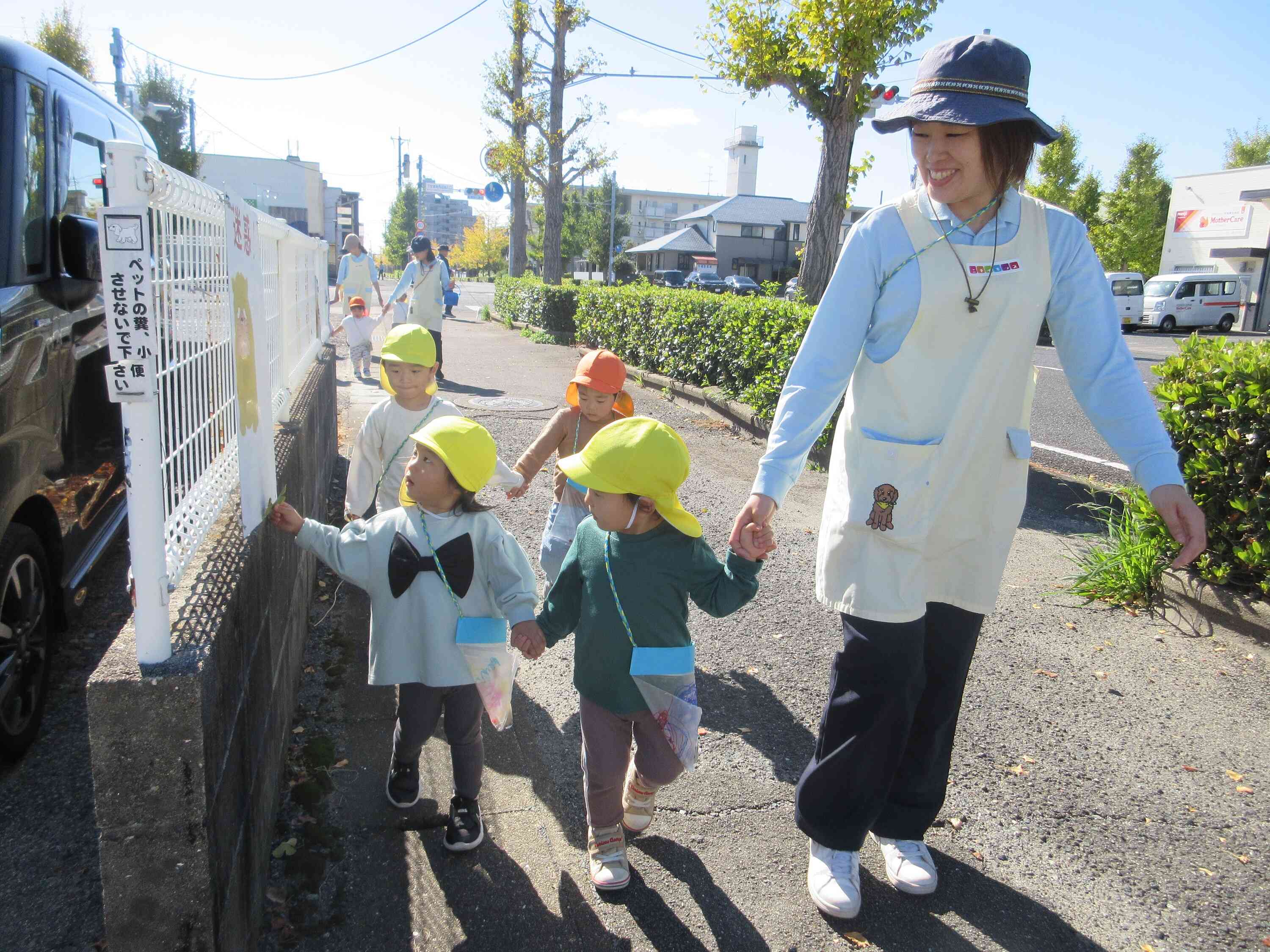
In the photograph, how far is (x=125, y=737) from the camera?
1.70 meters

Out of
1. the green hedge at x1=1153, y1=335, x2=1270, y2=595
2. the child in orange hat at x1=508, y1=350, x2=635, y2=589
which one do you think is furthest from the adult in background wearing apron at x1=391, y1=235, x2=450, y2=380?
the green hedge at x1=1153, y1=335, x2=1270, y2=595

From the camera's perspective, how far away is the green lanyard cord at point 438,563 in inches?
105

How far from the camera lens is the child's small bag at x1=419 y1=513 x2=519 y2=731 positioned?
266cm

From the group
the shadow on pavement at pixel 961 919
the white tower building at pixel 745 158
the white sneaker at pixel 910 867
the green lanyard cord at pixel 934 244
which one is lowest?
the shadow on pavement at pixel 961 919

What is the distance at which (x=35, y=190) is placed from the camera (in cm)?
339

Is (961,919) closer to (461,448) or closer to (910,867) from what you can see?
(910,867)

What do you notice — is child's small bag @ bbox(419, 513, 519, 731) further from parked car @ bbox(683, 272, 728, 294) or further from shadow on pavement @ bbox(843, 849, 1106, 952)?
parked car @ bbox(683, 272, 728, 294)

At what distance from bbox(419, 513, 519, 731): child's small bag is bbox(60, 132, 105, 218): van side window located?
7.77 feet

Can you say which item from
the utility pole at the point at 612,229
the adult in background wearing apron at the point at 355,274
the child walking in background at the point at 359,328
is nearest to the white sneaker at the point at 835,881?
the child walking in background at the point at 359,328

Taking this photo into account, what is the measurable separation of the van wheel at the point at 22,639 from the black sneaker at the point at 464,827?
58.6 inches

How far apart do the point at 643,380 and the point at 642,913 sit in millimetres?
10617

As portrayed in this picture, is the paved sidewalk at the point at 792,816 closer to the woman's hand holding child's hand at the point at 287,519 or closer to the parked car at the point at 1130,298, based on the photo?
the woman's hand holding child's hand at the point at 287,519

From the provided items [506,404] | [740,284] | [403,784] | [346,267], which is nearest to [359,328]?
[346,267]

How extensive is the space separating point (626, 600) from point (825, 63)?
8.54 m
